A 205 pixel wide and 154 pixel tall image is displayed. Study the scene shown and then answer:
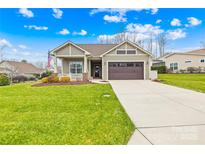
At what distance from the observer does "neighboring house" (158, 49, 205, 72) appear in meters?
36.2

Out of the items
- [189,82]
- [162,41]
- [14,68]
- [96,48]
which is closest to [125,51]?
[96,48]

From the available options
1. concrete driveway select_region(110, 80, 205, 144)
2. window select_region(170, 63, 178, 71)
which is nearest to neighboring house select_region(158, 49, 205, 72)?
window select_region(170, 63, 178, 71)

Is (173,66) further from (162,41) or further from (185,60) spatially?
(162,41)

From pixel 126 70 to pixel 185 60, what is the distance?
63.3ft

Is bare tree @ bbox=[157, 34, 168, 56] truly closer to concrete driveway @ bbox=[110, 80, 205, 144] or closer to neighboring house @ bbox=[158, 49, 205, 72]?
neighboring house @ bbox=[158, 49, 205, 72]

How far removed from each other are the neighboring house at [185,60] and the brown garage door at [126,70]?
17.6m

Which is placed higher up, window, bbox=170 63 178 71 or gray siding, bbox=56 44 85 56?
gray siding, bbox=56 44 85 56

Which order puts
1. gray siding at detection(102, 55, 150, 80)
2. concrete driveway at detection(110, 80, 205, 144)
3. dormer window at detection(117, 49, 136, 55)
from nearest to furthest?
concrete driveway at detection(110, 80, 205, 144) < gray siding at detection(102, 55, 150, 80) < dormer window at detection(117, 49, 136, 55)

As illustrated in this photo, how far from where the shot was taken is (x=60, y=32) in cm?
2822

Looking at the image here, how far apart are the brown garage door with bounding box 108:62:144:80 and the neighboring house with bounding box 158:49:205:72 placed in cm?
1758

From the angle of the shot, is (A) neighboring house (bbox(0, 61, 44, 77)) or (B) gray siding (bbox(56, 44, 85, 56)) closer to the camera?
(B) gray siding (bbox(56, 44, 85, 56))

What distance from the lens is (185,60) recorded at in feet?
124

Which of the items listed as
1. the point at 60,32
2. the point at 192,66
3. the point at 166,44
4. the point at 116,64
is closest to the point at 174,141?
the point at 116,64
